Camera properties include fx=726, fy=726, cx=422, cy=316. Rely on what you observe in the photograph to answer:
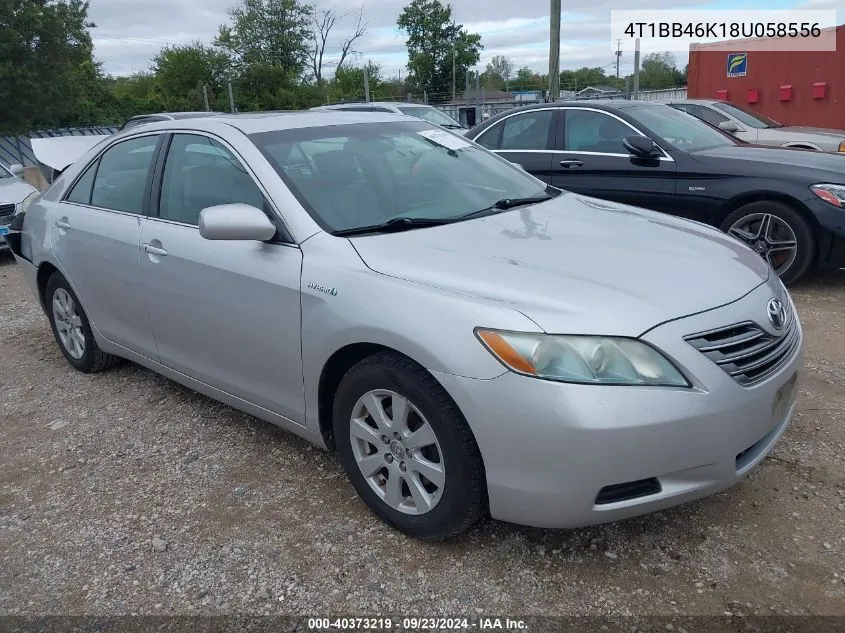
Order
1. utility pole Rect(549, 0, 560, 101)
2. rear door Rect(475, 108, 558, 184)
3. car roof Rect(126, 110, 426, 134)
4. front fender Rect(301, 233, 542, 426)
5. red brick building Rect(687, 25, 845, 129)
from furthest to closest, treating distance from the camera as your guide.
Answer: utility pole Rect(549, 0, 560, 101) < red brick building Rect(687, 25, 845, 129) < rear door Rect(475, 108, 558, 184) < car roof Rect(126, 110, 426, 134) < front fender Rect(301, 233, 542, 426)

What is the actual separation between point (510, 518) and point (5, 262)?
8.94m

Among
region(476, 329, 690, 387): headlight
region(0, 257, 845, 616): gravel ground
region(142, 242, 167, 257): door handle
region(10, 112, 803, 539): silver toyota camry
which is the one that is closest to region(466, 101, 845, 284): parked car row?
region(0, 257, 845, 616): gravel ground

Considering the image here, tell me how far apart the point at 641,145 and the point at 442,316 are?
455 centimetres

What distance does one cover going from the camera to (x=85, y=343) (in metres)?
4.58

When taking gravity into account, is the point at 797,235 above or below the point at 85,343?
above

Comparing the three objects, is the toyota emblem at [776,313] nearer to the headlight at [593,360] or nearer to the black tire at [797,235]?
the headlight at [593,360]

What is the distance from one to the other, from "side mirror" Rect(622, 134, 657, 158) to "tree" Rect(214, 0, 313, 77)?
1789 inches

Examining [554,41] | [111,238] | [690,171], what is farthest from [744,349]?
[554,41]

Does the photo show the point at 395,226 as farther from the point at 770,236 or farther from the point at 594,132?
the point at 594,132

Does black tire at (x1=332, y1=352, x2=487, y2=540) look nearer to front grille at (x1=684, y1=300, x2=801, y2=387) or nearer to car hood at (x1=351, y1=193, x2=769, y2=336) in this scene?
car hood at (x1=351, y1=193, x2=769, y2=336)

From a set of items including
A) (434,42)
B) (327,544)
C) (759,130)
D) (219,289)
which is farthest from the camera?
(434,42)

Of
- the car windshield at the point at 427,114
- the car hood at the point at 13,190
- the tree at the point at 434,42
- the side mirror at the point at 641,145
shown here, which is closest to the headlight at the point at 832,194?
the side mirror at the point at 641,145

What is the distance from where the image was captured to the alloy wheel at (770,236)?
19.0 ft

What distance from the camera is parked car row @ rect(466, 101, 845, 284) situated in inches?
224
